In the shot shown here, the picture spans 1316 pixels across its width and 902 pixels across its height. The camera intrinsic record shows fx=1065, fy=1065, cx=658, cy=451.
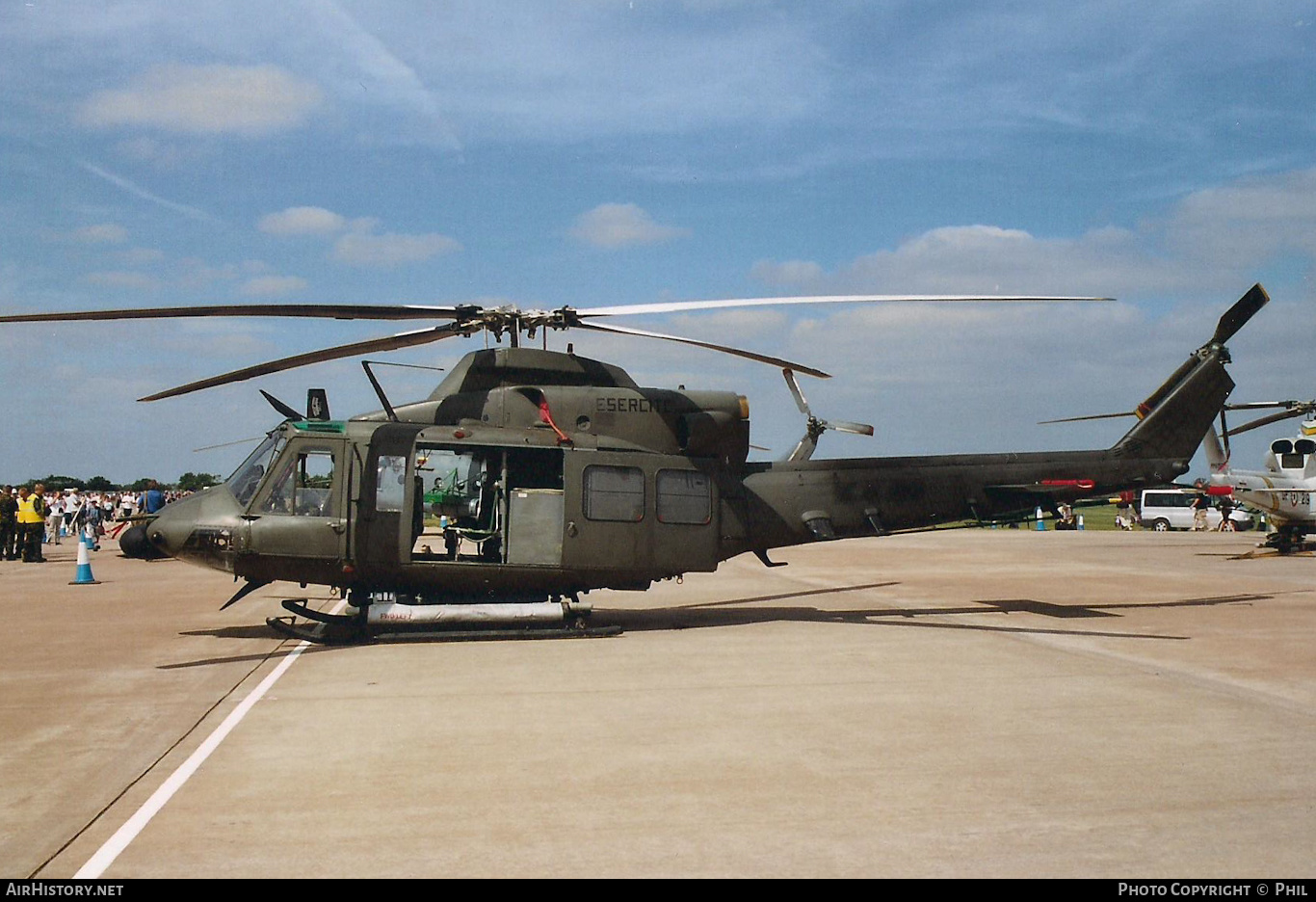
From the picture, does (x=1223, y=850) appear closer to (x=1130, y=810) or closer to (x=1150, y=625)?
(x=1130, y=810)

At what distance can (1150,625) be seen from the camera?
13.1 meters

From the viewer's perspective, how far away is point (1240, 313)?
15.4 meters

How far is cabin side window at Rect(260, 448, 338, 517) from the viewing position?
1142 centimetres

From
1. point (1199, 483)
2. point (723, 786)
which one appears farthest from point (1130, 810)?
point (1199, 483)

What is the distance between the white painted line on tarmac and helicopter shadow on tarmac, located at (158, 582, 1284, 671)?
8.46 feet

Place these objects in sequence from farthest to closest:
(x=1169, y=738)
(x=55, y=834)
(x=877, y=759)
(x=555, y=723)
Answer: (x=555, y=723) → (x=1169, y=738) → (x=877, y=759) → (x=55, y=834)

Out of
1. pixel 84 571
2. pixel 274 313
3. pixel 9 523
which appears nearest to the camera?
pixel 274 313

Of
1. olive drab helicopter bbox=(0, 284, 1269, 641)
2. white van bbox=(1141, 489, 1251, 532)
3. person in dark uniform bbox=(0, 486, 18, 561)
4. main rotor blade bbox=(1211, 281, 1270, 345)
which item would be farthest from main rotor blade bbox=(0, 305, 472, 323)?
white van bbox=(1141, 489, 1251, 532)

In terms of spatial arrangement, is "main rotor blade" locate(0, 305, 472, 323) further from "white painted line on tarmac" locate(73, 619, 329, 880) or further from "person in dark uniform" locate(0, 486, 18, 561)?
"person in dark uniform" locate(0, 486, 18, 561)

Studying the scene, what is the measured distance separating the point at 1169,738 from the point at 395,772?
485cm

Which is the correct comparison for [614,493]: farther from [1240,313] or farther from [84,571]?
[84,571]

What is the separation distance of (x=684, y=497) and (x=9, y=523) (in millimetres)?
21636

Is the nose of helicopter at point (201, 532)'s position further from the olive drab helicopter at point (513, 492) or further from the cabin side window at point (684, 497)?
the cabin side window at point (684, 497)

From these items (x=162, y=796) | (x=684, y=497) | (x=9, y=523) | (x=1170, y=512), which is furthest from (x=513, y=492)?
(x=1170, y=512)
